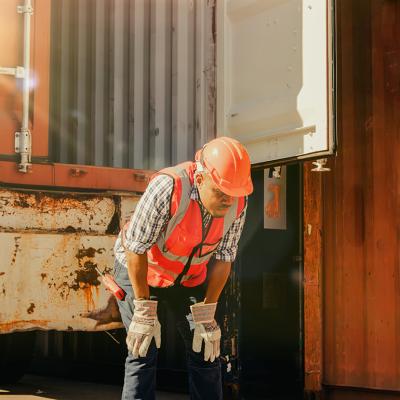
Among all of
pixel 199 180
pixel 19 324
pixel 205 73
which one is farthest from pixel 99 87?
pixel 199 180

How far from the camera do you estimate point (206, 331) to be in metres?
4.23

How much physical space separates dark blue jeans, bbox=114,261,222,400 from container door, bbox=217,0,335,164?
1196mm

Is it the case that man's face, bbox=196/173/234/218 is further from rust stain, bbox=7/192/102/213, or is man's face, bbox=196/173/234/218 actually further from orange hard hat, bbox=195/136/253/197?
rust stain, bbox=7/192/102/213

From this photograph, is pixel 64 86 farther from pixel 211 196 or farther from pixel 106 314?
pixel 211 196

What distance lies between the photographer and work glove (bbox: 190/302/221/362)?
164 inches

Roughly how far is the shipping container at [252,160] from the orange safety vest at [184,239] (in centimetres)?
90

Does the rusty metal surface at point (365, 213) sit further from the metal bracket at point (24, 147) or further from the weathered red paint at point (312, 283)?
the metal bracket at point (24, 147)

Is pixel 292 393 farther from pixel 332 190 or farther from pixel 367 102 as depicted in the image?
pixel 367 102

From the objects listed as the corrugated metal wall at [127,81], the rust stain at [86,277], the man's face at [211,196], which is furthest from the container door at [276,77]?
the rust stain at [86,277]

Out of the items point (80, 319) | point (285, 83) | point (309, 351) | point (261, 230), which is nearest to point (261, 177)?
point (261, 230)

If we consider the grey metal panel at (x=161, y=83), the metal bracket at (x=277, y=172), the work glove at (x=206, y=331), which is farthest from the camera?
the grey metal panel at (x=161, y=83)

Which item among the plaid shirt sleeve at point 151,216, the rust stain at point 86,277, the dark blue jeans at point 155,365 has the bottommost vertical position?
the dark blue jeans at point 155,365

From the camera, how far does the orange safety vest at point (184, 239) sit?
3893 millimetres

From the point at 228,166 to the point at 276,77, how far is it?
4.68ft
